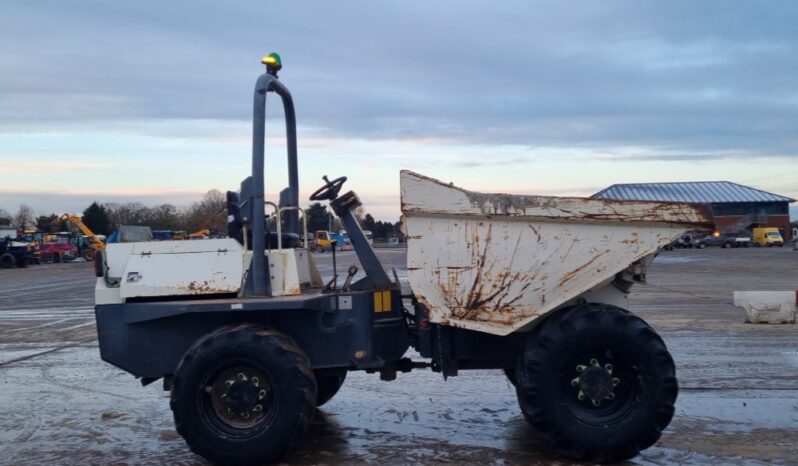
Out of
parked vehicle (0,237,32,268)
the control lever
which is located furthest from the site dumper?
parked vehicle (0,237,32,268)

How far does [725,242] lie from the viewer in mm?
69062

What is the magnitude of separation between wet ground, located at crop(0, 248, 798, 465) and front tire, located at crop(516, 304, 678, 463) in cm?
29

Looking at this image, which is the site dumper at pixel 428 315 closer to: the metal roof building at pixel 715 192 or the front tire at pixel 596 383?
the front tire at pixel 596 383

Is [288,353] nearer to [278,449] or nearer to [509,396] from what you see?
[278,449]

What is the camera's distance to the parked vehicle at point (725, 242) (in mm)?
69062

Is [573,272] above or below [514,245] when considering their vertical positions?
below

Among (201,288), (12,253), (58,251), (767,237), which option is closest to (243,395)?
(201,288)

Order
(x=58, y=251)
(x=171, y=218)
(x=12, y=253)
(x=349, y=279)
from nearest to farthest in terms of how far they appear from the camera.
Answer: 1. (x=349, y=279)
2. (x=171, y=218)
3. (x=12, y=253)
4. (x=58, y=251)

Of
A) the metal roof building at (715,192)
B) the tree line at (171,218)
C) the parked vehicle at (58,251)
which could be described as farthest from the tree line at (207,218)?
the metal roof building at (715,192)

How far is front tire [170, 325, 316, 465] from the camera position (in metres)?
5.84

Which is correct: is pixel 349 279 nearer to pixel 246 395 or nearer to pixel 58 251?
pixel 246 395

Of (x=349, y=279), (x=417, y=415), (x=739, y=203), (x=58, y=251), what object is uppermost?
(x=739, y=203)

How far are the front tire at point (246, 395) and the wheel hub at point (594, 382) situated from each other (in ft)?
6.70

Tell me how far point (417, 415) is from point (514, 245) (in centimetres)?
241
